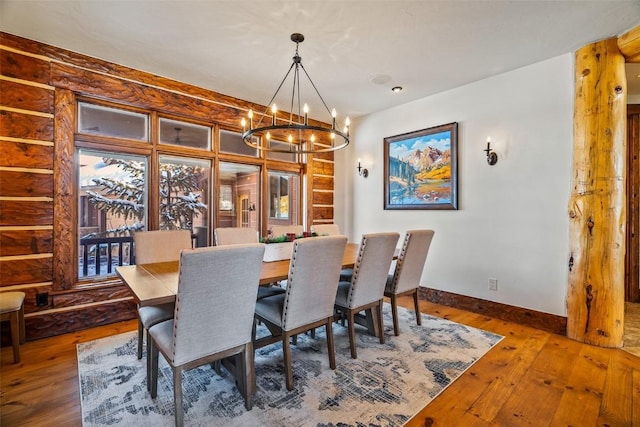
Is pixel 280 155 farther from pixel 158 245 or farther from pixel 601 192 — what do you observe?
pixel 601 192

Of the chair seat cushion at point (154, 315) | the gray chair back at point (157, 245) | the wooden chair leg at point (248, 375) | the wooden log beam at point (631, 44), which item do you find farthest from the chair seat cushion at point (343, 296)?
the wooden log beam at point (631, 44)

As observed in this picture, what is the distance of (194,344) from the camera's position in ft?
5.18

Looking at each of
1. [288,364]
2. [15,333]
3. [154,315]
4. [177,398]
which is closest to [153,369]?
[154,315]

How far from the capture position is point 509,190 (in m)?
3.30

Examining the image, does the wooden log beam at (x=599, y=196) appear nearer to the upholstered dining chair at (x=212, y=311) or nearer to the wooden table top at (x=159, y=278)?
the wooden table top at (x=159, y=278)

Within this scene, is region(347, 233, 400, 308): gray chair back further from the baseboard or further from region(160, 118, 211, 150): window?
region(160, 118, 211, 150): window

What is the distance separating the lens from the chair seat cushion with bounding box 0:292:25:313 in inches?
86.6

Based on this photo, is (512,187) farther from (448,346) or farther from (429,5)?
(429,5)

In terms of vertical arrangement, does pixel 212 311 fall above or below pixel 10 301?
above

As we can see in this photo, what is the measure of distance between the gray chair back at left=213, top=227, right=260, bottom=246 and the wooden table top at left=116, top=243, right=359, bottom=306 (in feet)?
2.09

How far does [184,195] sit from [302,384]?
2708mm

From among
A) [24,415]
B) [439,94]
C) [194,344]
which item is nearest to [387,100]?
[439,94]

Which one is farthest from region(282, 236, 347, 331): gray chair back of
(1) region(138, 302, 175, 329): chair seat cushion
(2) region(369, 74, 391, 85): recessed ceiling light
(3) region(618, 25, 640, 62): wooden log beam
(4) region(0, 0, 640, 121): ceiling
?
(3) region(618, 25, 640, 62): wooden log beam

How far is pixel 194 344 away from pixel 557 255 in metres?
3.30
